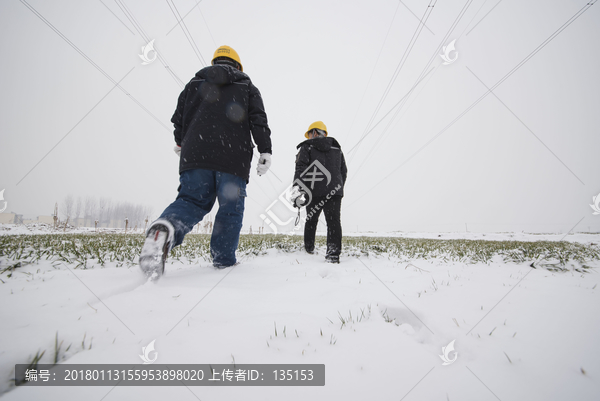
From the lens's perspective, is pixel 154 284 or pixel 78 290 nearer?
pixel 78 290

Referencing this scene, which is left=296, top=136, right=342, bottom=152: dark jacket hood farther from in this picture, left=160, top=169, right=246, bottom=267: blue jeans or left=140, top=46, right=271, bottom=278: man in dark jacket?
left=160, top=169, right=246, bottom=267: blue jeans

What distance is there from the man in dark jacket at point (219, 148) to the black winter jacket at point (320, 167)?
144 centimetres

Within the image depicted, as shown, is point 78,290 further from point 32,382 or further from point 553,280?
point 553,280

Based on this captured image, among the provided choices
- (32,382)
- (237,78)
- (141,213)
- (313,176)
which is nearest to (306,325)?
(32,382)

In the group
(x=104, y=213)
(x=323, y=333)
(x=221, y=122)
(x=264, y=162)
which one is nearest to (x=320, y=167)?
(x=264, y=162)

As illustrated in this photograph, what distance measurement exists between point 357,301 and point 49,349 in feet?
5.42

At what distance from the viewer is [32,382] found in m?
0.76

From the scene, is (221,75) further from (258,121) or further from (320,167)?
(320,167)

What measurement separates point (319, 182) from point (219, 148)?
6.65ft

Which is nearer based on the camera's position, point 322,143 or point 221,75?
point 221,75

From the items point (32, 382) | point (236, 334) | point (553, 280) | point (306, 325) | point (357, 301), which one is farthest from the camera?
point (553, 280)

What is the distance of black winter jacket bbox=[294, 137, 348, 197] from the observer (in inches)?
158

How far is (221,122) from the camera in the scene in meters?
2.53

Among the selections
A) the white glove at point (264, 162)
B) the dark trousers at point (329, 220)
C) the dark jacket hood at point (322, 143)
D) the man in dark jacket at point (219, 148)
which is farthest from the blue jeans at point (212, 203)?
the dark jacket hood at point (322, 143)
